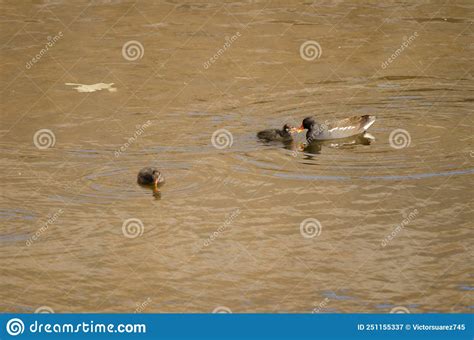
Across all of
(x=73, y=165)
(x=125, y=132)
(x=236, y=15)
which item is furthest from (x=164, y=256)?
(x=236, y=15)

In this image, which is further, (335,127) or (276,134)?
(335,127)

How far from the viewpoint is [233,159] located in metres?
12.8

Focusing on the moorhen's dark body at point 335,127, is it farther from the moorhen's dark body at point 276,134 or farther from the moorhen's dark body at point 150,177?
the moorhen's dark body at point 150,177

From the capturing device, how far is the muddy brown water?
9.69 meters

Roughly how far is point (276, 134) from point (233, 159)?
955 millimetres

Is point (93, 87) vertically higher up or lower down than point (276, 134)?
higher up

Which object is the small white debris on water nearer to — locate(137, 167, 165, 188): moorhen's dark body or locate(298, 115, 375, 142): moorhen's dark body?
locate(298, 115, 375, 142): moorhen's dark body

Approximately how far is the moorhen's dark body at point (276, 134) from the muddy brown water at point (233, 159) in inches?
5.1

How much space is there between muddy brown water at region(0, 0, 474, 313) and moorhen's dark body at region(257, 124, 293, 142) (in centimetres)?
13

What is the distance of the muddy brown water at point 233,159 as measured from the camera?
9688 mm

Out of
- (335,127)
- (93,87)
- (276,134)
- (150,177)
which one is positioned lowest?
(150,177)

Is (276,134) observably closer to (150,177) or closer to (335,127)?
(335,127)

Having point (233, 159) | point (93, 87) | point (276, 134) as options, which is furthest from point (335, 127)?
point (93, 87)

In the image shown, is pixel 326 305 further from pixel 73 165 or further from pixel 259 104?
pixel 259 104
